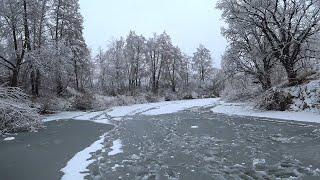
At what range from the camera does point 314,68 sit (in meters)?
26.2

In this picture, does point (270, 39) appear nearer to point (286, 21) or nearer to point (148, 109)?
point (286, 21)

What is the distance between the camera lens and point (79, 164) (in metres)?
10.6

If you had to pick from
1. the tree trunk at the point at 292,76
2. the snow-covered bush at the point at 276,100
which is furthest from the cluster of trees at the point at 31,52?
the tree trunk at the point at 292,76

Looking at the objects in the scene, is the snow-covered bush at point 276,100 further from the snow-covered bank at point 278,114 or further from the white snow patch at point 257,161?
the white snow patch at point 257,161

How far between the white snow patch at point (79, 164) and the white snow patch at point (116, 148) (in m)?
0.51

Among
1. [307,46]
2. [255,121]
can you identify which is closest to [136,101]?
[307,46]

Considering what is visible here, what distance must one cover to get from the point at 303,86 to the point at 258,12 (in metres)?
7.96

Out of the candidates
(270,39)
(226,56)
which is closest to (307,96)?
(270,39)

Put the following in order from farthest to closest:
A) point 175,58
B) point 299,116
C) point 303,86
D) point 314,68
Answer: point 175,58
point 314,68
point 303,86
point 299,116

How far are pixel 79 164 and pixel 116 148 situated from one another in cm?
258

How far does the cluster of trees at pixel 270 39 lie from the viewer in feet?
82.9

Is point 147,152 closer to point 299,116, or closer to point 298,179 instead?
point 298,179

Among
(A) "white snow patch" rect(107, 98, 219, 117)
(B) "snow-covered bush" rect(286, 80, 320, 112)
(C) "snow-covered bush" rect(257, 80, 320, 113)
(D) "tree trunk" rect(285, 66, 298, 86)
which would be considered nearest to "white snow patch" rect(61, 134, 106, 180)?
(B) "snow-covered bush" rect(286, 80, 320, 112)

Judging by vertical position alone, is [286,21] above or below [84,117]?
above
